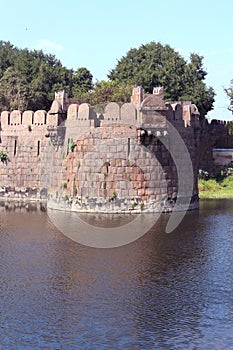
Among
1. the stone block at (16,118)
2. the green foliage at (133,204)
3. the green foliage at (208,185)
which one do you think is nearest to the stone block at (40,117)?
the stone block at (16,118)

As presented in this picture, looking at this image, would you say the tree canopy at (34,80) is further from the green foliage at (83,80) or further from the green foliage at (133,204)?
the green foliage at (133,204)

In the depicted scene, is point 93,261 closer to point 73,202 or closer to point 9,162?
point 73,202

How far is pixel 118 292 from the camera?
1588 centimetres

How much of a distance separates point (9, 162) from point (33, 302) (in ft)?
73.5

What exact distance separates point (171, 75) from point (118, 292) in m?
47.7

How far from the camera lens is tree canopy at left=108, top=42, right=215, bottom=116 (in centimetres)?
6091

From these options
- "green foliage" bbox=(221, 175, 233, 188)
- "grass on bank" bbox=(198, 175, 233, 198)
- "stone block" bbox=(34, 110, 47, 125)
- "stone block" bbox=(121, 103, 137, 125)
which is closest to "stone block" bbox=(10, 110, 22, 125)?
"stone block" bbox=(34, 110, 47, 125)

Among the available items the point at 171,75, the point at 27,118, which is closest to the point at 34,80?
the point at 171,75

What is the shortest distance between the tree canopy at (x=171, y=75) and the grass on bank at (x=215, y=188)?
15775mm

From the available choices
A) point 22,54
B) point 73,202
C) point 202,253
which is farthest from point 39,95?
point 202,253

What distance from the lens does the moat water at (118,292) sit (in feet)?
42.1

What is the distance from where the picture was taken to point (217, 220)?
28.3m

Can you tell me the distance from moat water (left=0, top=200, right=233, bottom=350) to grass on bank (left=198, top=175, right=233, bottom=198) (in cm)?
1683

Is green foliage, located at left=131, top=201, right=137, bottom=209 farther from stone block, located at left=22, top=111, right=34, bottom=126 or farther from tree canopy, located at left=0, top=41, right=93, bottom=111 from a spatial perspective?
tree canopy, located at left=0, top=41, right=93, bottom=111
